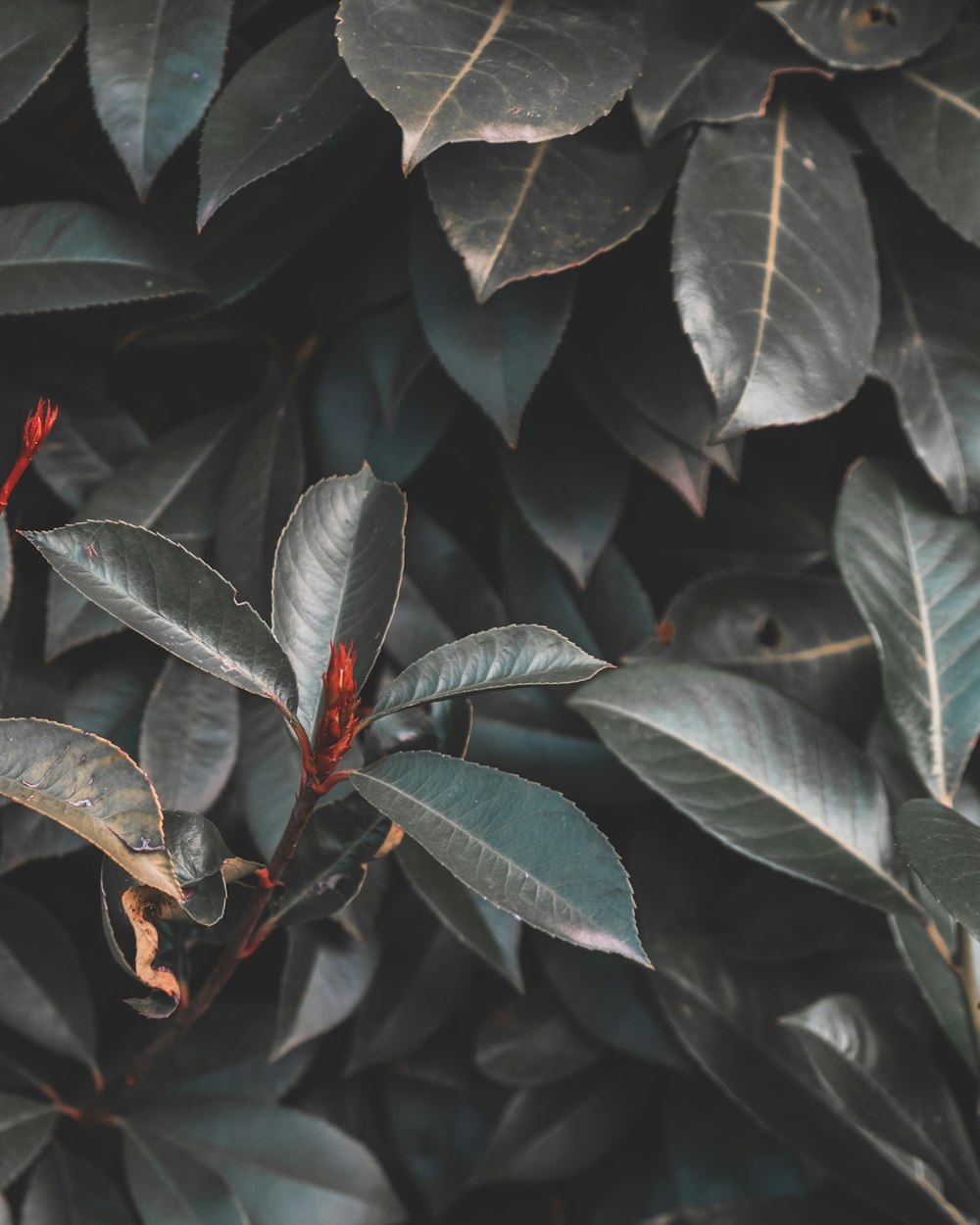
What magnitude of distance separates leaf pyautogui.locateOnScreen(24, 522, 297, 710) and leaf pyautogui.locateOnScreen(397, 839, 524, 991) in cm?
30

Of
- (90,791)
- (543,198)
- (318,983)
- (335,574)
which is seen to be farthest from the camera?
(318,983)

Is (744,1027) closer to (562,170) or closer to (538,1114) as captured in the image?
(538,1114)

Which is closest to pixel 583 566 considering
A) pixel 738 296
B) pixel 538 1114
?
pixel 738 296

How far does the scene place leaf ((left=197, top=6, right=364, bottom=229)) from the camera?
69 centimetres

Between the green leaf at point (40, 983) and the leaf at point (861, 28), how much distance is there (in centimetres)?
83

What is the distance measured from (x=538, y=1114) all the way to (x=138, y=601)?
62 centimetres

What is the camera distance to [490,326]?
77 centimetres

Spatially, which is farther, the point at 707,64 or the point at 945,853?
the point at 707,64

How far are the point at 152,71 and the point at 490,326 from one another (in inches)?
10.5

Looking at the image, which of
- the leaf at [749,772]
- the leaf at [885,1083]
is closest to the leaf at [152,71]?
the leaf at [749,772]

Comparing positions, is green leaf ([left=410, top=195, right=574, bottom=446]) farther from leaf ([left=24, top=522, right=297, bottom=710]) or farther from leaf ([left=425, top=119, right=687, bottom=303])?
leaf ([left=24, top=522, right=297, bottom=710])

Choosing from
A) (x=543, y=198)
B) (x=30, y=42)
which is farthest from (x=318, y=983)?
(x=30, y=42)

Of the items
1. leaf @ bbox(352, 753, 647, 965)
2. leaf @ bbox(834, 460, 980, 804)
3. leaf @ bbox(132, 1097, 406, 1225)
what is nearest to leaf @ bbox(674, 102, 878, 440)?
leaf @ bbox(834, 460, 980, 804)

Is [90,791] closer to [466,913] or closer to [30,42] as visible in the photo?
[466,913]
